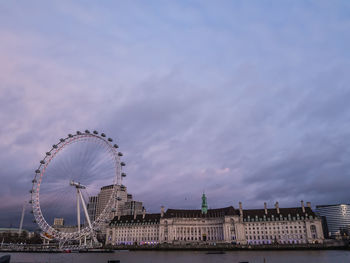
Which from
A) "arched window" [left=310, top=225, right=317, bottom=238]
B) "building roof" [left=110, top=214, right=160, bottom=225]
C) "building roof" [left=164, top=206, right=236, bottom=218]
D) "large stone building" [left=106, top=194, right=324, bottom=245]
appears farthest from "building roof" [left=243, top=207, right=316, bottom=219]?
"building roof" [left=110, top=214, right=160, bottom=225]

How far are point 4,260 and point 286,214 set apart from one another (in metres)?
126

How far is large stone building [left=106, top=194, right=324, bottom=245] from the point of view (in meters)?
128

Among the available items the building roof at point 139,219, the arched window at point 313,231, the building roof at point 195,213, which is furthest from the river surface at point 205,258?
the building roof at point 139,219

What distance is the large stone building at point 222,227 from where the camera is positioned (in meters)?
128

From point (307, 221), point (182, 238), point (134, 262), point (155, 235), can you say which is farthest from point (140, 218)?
point (134, 262)

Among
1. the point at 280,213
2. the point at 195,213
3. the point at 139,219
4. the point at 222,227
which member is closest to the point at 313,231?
the point at 280,213

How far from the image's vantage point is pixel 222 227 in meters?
142

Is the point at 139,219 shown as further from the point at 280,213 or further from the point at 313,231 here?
the point at 313,231

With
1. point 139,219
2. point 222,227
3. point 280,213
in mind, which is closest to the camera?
point 280,213

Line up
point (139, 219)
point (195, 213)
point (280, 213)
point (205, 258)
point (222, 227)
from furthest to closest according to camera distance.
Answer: point (139, 219)
point (195, 213)
point (222, 227)
point (280, 213)
point (205, 258)

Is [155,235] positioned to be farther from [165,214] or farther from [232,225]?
[232,225]

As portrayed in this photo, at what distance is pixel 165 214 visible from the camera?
153 metres

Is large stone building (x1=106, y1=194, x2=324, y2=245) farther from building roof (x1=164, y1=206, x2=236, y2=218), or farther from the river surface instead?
the river surface

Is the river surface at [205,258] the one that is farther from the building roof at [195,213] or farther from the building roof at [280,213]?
the building roof at [195,213]
